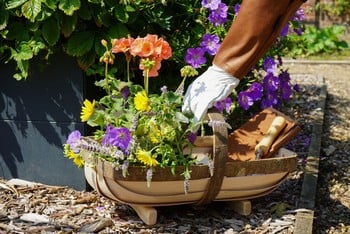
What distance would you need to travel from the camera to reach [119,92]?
2.82 metres

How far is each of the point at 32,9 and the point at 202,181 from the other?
1016 mm

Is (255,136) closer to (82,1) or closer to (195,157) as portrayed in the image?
(195,157)

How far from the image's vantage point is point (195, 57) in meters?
3.24

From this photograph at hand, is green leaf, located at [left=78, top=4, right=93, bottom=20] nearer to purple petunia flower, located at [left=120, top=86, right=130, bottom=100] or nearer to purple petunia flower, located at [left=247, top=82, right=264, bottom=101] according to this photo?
purple petunia flower, located at [left=120, top=86, right=130, bottom=100]

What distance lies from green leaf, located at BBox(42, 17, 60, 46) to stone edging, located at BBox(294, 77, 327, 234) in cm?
131

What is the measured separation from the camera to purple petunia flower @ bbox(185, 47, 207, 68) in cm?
323

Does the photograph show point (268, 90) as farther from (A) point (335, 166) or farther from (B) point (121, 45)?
(B) point (121, 45)

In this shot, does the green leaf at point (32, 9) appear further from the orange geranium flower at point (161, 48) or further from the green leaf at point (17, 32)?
the orange geranium flower at point (161, 48)

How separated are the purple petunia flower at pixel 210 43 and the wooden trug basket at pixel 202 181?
20.4 inches

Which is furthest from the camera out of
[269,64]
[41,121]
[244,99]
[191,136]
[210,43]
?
[269,64]

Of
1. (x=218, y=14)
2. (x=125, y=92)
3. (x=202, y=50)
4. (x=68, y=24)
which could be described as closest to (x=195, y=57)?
(x=202, y=50)

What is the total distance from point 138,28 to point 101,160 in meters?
0.84

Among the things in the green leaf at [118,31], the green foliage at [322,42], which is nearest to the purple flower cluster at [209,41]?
the green leaf at [118,31]

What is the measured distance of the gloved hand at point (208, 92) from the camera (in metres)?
2.77
